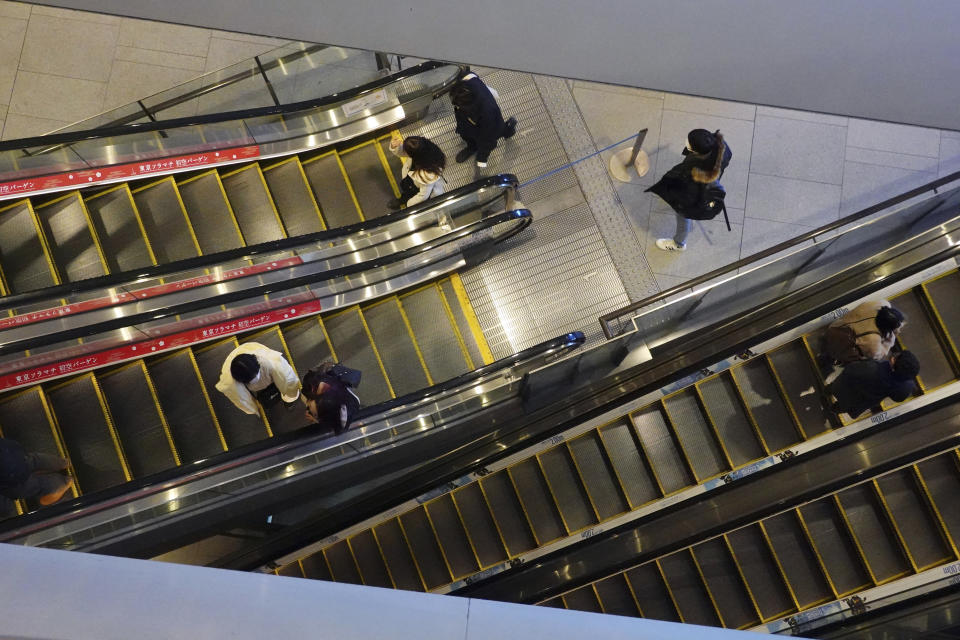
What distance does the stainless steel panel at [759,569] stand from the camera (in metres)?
6.15

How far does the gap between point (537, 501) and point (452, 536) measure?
101 centimetres

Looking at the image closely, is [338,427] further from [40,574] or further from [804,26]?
[804,26]

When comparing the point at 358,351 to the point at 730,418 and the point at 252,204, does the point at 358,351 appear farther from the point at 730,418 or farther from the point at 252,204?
the point at 730,418

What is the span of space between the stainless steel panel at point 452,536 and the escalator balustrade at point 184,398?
4.11ft

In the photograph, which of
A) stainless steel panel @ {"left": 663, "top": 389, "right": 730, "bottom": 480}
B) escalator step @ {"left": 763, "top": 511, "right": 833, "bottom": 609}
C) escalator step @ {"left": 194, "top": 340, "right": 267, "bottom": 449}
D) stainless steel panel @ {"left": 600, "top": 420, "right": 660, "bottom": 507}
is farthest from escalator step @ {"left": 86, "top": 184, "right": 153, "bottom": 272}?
escalator step @ {"left": 763, "top": 511, "right": 833, "bottom": 609}

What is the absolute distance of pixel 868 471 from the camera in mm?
5586

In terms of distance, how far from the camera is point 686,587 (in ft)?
21.0

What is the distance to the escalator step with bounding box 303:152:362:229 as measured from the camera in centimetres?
755

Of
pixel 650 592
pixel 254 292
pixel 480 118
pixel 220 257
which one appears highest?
pixel 480 118

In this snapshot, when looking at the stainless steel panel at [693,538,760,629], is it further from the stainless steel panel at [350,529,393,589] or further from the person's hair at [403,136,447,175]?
the person's hair at [403,136,447,175]

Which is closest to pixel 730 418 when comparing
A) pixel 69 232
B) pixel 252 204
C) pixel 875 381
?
pixel 875 381

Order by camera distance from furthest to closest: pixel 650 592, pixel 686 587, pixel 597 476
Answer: pixel 597 476, pixel 650 592, pixel 686 587

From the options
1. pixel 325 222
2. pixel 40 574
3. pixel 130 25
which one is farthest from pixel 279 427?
pixel 130 25

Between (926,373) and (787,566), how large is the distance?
6.74 feet
